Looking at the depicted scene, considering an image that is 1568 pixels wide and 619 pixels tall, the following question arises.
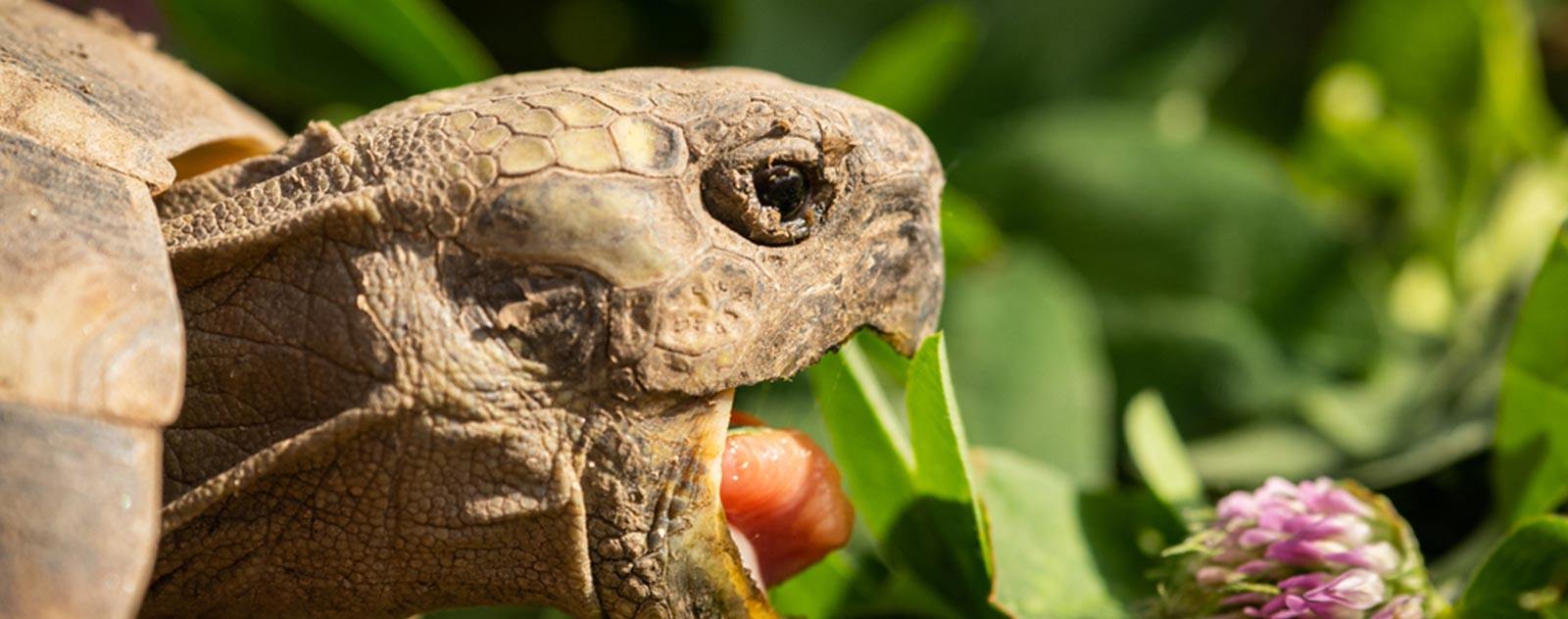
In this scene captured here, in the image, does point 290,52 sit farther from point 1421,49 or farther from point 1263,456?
point 1421,49

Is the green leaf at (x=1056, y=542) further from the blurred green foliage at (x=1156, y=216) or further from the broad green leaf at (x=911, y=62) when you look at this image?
the broad green leaf at (x=911, y=62)

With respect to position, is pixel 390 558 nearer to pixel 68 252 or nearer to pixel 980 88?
pixel 68 252

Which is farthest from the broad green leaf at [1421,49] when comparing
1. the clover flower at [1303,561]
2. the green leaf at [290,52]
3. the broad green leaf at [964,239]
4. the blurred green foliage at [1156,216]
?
the green leaf at [290,52]

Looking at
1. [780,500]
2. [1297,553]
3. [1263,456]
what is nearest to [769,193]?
[780,500]

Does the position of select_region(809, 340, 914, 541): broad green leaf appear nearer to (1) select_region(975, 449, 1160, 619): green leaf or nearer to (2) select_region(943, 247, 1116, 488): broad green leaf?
(1) select_region(975, 449, 1160, 619): green leaf

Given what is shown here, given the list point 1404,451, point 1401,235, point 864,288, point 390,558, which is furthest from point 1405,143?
point 390,558

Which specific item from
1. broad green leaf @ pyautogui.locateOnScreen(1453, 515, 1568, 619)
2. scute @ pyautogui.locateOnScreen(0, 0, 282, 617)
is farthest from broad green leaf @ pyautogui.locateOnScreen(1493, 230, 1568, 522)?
scute @ pyautogui.locateOnScreen(0, 0, 282, 617)
